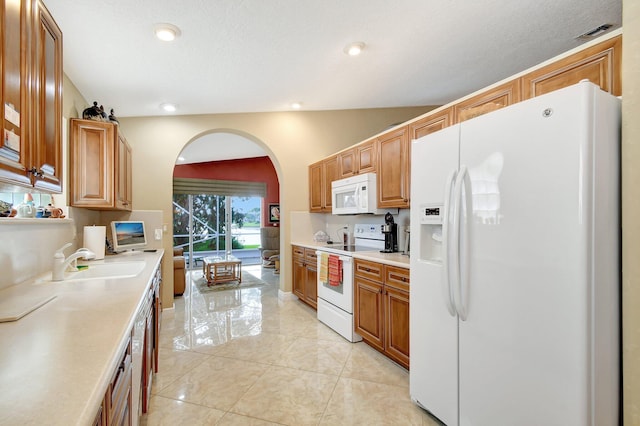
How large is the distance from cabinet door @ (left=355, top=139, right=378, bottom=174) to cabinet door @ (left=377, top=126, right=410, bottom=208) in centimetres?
11

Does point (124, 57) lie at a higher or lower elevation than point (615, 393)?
higher

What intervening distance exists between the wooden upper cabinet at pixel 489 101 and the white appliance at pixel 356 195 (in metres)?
1.14

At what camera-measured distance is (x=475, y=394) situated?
1.53 metres

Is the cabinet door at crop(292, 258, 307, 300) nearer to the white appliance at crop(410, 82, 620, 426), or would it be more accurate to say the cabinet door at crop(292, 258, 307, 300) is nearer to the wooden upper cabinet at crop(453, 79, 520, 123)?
the white appliance at crop(410, 82, 620, 426)

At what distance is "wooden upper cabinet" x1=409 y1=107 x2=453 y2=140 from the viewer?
2434mm

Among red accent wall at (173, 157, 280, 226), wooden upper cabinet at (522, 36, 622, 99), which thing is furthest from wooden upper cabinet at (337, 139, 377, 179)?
red accent wall at (173, 157, 280, 226)

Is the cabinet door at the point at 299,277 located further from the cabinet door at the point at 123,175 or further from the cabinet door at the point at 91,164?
the cabinet door at the point at 91,164

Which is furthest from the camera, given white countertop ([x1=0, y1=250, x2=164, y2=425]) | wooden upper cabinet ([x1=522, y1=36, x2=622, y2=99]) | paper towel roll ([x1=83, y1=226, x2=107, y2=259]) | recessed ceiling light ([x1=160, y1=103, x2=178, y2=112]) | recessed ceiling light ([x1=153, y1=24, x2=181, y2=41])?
recessed ceiling light ([x1=160, y1=103, x2=178, y2=112])

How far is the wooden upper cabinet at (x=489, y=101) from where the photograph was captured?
195cm

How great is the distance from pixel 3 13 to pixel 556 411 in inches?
96.5

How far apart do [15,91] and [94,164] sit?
1895mm

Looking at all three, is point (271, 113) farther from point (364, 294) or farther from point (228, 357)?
point (228, 357)

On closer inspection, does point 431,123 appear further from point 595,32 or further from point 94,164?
point 94,164

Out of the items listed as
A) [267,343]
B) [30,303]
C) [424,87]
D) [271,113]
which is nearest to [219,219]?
[271,113]
